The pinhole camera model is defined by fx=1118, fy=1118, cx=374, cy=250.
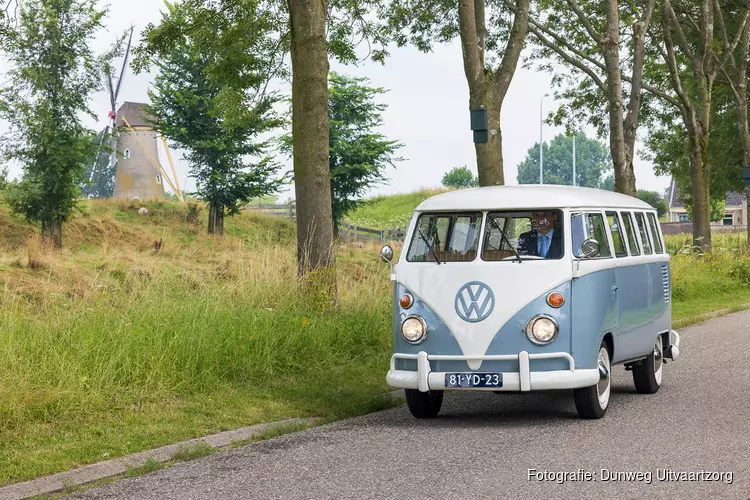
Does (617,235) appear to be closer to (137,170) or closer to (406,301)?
(406,301)

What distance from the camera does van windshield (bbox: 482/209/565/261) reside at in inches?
403

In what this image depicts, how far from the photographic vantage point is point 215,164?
5853 cm

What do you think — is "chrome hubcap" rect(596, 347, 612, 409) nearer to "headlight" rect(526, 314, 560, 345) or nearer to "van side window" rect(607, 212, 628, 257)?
"headlight" rect(526, 314, 560, 345)

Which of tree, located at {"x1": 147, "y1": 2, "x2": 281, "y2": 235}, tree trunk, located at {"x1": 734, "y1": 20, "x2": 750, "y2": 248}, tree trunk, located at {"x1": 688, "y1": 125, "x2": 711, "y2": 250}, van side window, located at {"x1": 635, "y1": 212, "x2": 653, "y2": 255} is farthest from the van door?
tree, located at {"x1": 147, "y1": 2, "x2": 281, "y2": 235}

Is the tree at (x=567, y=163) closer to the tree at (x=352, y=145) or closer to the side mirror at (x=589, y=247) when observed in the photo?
the tree at (x=352, y=145)

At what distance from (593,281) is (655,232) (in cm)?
310

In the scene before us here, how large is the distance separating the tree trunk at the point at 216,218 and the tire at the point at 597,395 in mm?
48142

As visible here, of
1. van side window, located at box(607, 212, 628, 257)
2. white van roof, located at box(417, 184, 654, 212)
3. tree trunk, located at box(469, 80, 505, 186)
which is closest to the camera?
white van roof, located at box(417, 184, 654, 212)

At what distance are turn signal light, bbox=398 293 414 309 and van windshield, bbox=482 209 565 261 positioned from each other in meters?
0.78

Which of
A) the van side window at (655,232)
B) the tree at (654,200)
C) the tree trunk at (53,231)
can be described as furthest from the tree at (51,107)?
the tree at (654,200)

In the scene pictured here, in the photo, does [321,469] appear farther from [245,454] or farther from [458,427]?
[458,427]

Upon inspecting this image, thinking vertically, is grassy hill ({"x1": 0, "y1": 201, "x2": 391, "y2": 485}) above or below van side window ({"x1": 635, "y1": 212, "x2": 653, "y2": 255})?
below

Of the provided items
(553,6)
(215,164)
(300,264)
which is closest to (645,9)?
(553,6)

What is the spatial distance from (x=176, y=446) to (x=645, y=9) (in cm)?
2256
